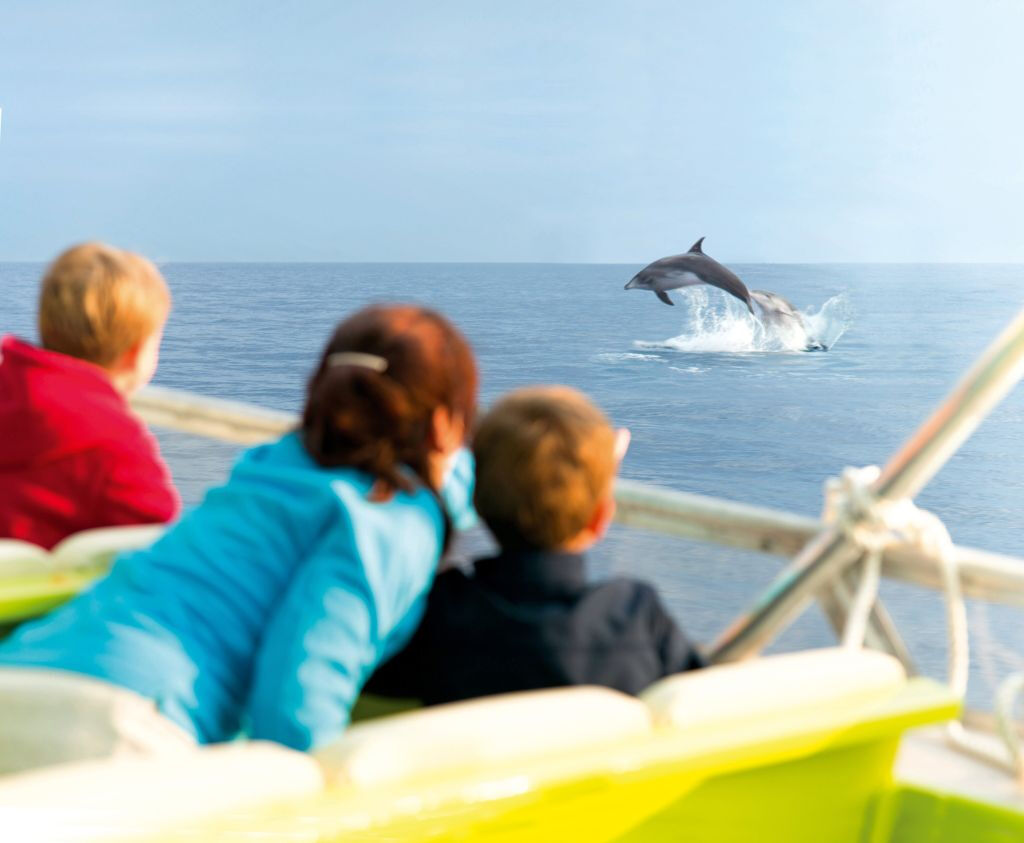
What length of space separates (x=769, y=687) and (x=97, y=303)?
1.17 meters

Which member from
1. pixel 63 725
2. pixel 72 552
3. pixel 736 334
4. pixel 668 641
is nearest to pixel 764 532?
pixel 668 641

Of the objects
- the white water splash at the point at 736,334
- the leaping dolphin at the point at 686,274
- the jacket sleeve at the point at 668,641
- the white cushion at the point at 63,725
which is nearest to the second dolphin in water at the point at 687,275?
the leaping dolphin at the point at 686,274

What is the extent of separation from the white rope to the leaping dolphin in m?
16.6

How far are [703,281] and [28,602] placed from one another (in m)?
19.5

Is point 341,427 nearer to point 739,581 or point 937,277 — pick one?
point 739,581

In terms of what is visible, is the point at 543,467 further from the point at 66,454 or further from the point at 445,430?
the point at 66,454

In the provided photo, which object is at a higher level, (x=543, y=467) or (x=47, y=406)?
(x=543, y=467)

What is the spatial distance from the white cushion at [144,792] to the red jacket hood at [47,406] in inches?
38.2

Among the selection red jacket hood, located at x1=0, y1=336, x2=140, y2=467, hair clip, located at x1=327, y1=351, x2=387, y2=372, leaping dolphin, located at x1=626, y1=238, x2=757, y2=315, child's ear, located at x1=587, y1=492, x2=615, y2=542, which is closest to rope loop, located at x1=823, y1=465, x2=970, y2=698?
child's ear, located at x1=587, y1=492, x2=615, y2=542

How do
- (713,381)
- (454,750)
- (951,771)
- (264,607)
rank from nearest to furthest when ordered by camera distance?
(454,750), (264,607), (951,771), (713,381)

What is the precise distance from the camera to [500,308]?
7306cm

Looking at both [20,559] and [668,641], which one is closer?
[668,641]

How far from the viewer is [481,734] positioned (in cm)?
131

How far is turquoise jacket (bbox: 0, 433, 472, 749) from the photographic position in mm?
1472
